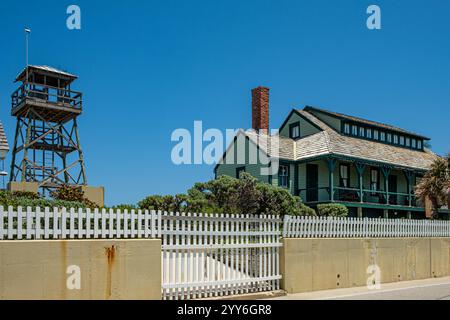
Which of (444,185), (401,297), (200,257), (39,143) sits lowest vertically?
Result: (401,297)

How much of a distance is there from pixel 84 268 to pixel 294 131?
2759cm

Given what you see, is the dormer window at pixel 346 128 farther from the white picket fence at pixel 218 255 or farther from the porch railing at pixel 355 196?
the white picket fence at pixel 218 255

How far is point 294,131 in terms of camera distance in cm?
3547

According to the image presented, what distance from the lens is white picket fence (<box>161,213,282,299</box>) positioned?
1055 centimetres

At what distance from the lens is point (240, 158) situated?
3300cm

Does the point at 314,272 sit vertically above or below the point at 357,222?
below

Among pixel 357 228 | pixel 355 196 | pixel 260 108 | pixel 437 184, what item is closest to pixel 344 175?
pixel 355 196

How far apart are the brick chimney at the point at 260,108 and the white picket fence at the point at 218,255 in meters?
19.7

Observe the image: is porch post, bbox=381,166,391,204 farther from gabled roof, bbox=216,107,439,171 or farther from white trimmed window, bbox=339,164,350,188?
white trimmed window, bbox=339,164,350,188

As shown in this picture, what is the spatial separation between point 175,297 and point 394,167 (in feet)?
87.6

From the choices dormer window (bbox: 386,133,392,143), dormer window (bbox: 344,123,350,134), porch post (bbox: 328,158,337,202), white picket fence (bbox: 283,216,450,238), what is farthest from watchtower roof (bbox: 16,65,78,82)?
white picket fence (bbox: 283,216,450,238)

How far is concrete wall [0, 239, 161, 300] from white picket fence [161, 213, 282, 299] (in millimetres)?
461
